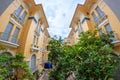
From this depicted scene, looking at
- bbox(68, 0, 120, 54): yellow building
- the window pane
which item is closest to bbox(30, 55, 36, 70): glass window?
the window pane

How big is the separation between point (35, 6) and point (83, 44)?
983cm

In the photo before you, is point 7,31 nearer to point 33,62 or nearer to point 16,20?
point 16,20

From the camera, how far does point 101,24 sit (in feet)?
38.9

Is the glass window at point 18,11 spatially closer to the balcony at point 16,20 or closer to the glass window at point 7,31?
the balcony at point 16,20

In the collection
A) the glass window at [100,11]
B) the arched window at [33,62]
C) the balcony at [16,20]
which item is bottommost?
the arched window at [33,62]

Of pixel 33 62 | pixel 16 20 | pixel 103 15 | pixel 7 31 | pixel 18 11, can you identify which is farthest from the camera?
pixel 33 62

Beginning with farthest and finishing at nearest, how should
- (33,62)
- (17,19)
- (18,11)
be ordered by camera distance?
(33,62), (18,11), (17,19)

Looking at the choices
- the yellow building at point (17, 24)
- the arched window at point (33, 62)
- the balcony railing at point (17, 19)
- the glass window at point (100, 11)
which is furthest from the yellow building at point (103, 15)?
the arched window at point (33, 62)

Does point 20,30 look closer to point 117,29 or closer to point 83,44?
point 83,44

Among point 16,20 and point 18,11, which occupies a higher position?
point 18,11

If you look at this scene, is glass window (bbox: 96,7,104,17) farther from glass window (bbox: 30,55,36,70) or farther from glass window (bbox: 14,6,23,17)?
glass window (bbox: 30,55,36,70)

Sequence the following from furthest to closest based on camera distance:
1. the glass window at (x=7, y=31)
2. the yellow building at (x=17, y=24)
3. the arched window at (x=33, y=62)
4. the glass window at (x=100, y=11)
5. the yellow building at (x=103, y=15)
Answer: the arched window at (x=33, y=62) → the glass window at (x=100, y=11) → the glass window at (x=7, y=31) → the yellow building at (x=17, y=24) → the yellow building at (x=103, y=15)

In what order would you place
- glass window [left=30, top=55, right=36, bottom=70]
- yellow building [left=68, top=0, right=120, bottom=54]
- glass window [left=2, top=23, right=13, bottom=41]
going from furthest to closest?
glass window [left=30, top=55, right=36, bottom=70] → glass window [left=2, top=23, right=13, bottom=41] → yellow building [left=68, top=0, right=120, bottom=54]

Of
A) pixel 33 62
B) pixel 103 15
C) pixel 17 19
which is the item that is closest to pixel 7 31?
pixel 17 19
